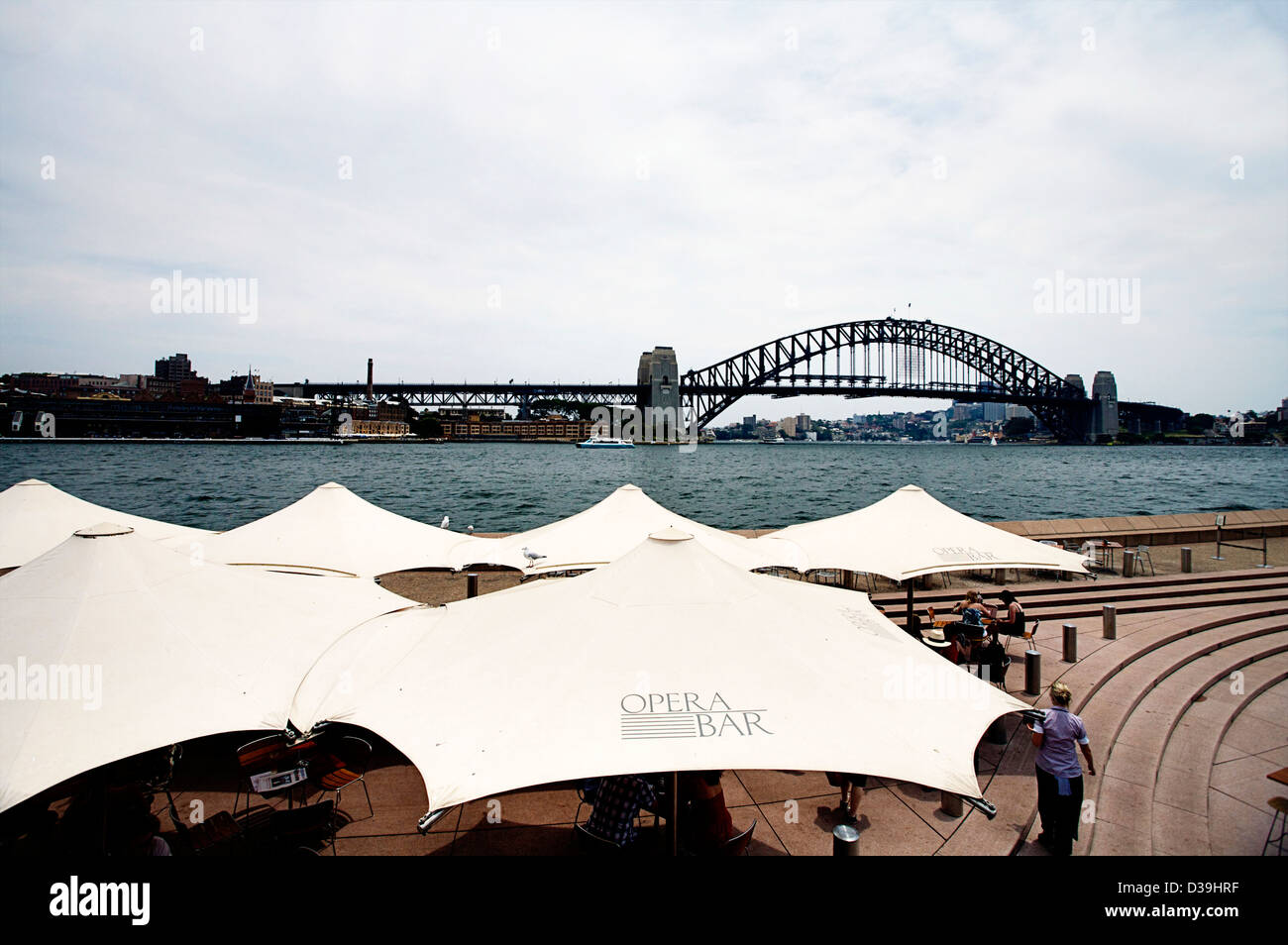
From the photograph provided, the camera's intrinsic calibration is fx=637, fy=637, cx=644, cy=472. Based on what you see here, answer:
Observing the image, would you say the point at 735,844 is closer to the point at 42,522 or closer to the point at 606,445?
the point at 42,522

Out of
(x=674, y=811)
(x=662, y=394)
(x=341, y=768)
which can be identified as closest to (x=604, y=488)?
(x=341, y=768)

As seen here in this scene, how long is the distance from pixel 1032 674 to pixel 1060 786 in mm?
2990

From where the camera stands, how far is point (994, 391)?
135000 mm

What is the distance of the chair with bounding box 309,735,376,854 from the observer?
4.75 meters

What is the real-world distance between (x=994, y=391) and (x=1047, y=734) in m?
150

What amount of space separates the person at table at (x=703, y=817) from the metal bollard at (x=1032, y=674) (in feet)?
15.2

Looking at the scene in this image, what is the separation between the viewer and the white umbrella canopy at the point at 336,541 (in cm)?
852

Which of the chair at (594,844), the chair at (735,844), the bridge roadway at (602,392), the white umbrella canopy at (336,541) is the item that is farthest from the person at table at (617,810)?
the bridge roadway at (602,392)

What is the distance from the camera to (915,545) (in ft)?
27.1

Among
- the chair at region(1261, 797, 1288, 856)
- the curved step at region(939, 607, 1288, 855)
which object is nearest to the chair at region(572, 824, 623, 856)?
the curved step at region(939, 607, 1288, 855)

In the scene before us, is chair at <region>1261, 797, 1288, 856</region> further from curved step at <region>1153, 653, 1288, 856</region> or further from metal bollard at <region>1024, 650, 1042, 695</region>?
metal bollard at <region>1024, 650, 1042, 695</region>

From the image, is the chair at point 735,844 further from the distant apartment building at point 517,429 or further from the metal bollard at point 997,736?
the distant apartment building at point 517,429
